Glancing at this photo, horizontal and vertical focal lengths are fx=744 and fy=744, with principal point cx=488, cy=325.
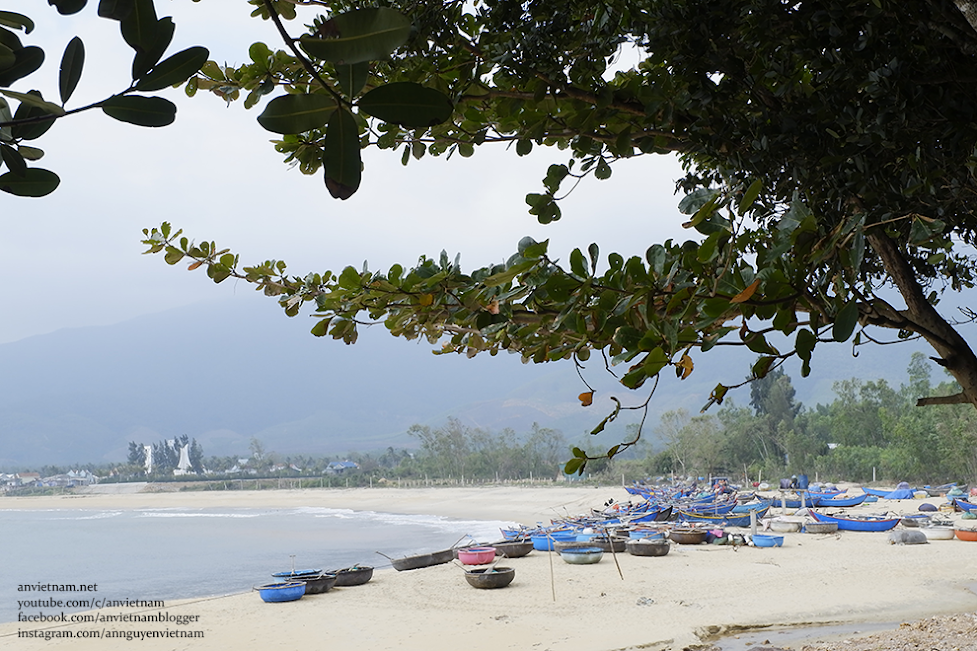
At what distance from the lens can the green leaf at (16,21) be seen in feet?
2.24

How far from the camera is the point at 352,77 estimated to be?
45 cm

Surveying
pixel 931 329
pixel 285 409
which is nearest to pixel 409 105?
pixel 931 329

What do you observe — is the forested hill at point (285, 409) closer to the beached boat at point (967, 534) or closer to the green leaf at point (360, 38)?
the beached boat at point (967, 534)

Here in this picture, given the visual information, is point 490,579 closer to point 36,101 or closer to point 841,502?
point 36,101

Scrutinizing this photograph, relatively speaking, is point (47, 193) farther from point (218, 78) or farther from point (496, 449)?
point (496, 449)

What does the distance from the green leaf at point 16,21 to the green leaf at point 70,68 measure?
20 centimetres

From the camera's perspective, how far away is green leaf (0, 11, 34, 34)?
0.68 metres

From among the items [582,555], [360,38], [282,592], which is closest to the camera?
[360,38]

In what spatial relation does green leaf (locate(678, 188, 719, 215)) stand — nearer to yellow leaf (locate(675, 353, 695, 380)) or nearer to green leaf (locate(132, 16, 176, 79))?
yellow leaf (locate(675, 353, 695, 380))

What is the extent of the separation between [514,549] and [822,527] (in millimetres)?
9034

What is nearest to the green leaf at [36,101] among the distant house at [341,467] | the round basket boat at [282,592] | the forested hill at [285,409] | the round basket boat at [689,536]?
the round basket boat at [282,592]

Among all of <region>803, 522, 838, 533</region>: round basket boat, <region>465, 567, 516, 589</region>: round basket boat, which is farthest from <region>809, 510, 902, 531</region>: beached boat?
<region>465, 567, 516, 589</region>: round basket boat

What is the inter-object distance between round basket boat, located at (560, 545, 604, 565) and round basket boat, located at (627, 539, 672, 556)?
1.22 metres

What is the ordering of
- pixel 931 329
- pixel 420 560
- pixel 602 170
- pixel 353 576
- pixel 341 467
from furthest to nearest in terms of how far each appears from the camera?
pixel 341 467 → pixel 420 560 → pixel 353 576 → pixel 602 170 → pixel 931 329
